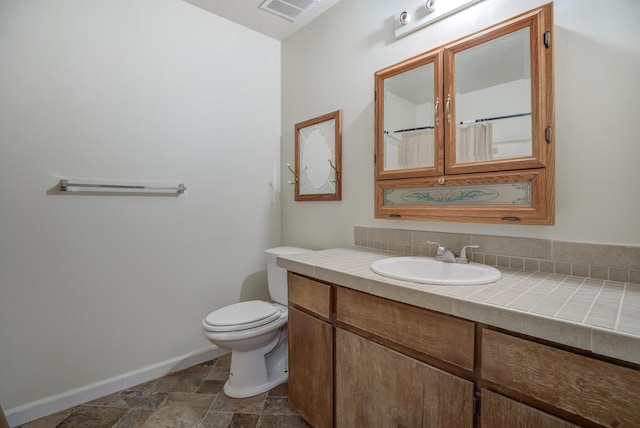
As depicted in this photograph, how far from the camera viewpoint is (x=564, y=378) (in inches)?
28.2

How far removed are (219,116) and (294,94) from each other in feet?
2.02

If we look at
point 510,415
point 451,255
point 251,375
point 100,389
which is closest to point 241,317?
point 251,375

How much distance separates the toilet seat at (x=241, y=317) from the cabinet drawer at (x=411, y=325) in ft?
2.22

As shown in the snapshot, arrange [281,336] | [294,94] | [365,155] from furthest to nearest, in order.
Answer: [294,94] → [281,336] → [365,155]

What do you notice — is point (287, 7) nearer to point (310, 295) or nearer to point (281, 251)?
point (281, 251)

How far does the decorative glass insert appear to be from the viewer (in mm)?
1228

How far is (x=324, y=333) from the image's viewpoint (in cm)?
134

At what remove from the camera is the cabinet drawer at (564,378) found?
652mm

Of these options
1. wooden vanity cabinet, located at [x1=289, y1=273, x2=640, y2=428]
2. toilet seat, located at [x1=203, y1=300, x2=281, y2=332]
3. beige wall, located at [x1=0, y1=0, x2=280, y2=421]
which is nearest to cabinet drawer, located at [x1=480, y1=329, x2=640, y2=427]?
wooden vanity cabinet, located at [x1=289, y1=273, x2=640, y2=428]

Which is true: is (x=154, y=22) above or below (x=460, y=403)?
above

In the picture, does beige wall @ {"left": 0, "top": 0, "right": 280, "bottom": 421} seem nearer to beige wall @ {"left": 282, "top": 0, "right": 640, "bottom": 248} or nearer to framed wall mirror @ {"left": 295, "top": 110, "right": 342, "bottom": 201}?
framed wall mirror @ {"left": 295, "top": 110, "right": 342, "bottom": 201}

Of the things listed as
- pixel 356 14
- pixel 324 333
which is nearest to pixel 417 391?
pixel 324 333

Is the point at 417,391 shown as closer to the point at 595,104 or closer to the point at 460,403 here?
the point at 460,403

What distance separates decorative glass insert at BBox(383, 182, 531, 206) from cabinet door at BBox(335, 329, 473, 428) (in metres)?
0.75
